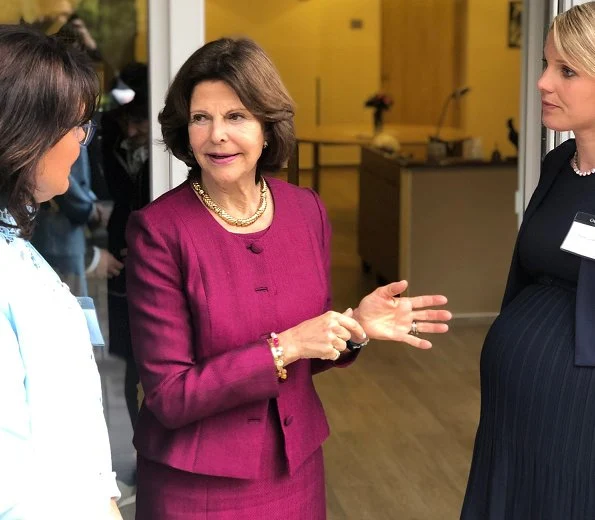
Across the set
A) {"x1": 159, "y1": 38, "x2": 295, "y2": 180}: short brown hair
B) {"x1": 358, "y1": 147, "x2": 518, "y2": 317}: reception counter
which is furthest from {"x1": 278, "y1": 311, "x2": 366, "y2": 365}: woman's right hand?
{"x1": 358, "y1": 147, "x2": 518, "y2": 317}: reception counter

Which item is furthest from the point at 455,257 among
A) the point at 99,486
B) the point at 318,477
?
the point at 99,486

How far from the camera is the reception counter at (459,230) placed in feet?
24.7

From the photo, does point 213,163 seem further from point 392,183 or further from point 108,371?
point 392,183

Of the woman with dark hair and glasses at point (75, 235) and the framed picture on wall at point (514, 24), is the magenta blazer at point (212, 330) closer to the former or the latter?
the woman with dark hair and glasses at point (75, 235)

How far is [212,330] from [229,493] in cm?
33

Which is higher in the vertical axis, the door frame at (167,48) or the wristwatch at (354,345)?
the door frame at (167,48)

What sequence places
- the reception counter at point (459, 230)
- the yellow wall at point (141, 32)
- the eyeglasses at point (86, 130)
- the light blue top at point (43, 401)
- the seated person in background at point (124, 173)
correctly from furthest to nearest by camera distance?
the reception counter at point (459, 230) < the seated person in background at point (124, 173) < the yellow wall at point (141, 32) < the eyeglasses at point (86, 130) < the light blue top at point (43, 401)

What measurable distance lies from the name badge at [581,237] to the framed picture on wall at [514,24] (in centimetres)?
1036

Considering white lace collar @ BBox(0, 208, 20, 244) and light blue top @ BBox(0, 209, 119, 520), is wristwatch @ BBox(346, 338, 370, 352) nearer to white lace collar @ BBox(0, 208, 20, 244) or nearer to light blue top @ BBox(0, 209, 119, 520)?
light blue top @ BBox(0, 209, 119, 520)

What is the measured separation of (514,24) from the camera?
39.9ft

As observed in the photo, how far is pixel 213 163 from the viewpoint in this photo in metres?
1.98

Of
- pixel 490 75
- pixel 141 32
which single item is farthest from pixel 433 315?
pixel 490 75

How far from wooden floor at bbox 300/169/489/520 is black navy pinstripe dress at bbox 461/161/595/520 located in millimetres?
719

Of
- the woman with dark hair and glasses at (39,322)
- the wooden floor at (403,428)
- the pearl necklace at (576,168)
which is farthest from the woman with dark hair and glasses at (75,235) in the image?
the woman with dark hair and glasses at (39,322)
